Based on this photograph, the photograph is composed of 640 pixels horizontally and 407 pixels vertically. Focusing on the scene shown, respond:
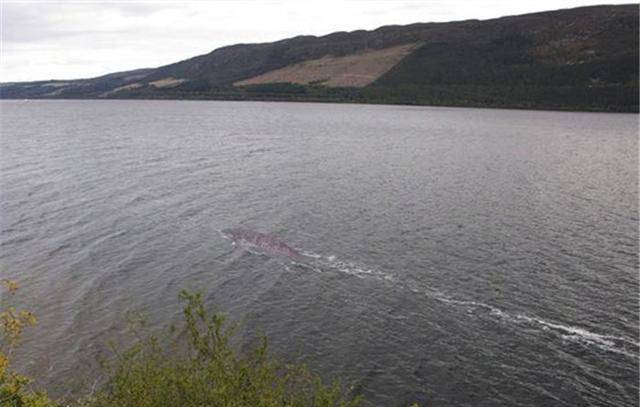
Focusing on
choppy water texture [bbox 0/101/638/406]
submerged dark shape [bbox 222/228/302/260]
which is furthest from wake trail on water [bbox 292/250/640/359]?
submerged dark shape [bbox 222/228/302/260]

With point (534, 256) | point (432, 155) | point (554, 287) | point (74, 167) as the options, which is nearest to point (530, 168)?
point (432, 155)

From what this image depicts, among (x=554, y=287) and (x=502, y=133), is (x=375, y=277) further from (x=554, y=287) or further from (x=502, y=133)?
(x=502, y=133)

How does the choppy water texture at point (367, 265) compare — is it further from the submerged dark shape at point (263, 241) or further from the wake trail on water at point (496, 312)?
the submerged dark shape at point (263, 241)

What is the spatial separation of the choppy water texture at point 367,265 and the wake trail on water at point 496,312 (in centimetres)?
15

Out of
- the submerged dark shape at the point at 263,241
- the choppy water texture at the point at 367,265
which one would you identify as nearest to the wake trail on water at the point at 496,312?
the choppy water texture at the point at 367,265

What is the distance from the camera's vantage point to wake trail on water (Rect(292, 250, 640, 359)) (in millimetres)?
→ 35625

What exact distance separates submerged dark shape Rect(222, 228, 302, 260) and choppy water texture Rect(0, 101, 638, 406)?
4.13 feet

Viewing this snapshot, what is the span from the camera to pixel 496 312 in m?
40.0

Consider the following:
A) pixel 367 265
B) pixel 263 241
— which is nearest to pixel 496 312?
pixel 367 265

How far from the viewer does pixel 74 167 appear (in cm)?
9319

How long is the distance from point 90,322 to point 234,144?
307 ft

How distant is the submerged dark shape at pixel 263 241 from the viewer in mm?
52469

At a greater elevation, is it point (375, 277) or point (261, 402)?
point (261, 402)

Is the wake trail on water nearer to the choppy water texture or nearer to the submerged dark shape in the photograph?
the choppy water texture
